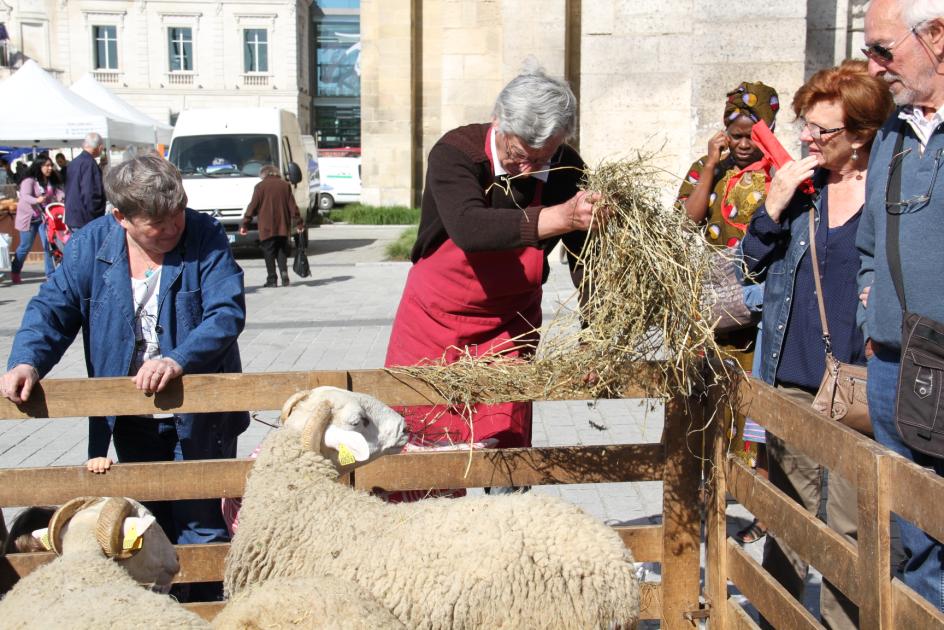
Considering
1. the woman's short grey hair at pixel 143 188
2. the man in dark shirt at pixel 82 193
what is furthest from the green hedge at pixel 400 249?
the woman's short grey hair at pixel 143 188

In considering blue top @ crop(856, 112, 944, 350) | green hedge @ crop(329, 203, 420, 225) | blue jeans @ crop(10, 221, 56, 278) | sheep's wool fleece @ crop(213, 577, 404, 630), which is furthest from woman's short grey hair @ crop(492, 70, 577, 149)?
green hedge @ crop(329, 203, 420, 225)

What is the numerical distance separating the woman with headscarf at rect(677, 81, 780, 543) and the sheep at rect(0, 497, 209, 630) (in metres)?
2.89

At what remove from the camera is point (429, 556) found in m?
→ 2.83

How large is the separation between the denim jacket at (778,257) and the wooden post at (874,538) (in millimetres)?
1247

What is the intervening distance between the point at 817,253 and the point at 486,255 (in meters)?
1.22

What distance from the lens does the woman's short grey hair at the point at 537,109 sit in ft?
10.9

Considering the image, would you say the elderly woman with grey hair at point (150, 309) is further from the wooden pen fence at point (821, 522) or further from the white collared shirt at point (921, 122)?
the white collared shirt at point (921, 122)

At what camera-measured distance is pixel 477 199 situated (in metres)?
3.48

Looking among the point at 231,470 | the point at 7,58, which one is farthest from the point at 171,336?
the point at 7,58

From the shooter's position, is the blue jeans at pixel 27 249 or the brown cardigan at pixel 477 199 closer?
the brown cardigan at pixel 477 199

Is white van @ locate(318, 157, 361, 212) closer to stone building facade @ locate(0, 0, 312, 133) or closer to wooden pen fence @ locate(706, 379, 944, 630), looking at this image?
stone building facade @ locate(0, 0, 312, 133)

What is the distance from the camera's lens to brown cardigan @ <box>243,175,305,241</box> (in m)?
→ 15.2

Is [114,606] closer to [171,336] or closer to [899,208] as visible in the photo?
[171,336]

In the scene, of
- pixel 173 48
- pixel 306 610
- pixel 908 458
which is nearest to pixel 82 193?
pixel 306 610
